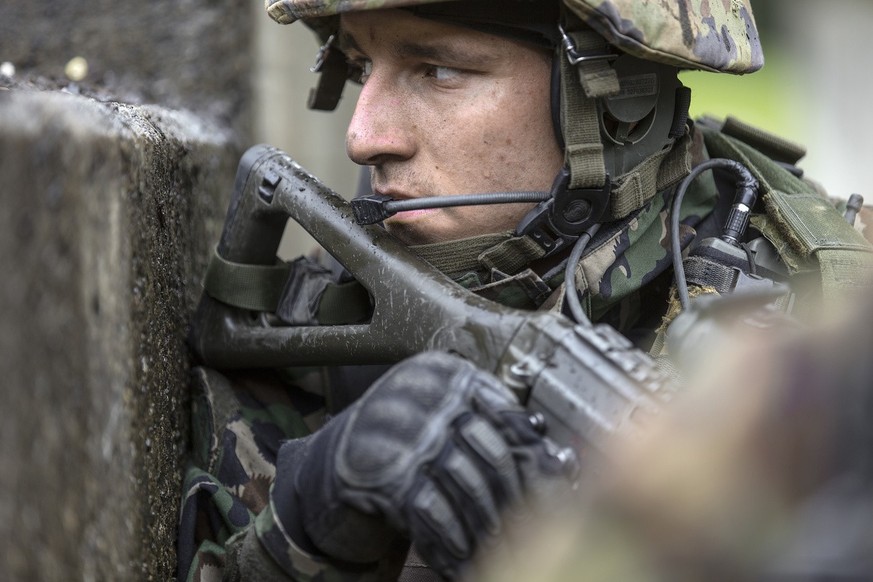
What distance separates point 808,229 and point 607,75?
50cm

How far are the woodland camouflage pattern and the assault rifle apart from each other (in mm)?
354

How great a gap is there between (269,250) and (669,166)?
805mm

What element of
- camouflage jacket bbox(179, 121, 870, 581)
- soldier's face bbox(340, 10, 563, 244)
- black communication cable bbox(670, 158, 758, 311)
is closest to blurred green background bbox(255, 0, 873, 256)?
black communication cable bbox(670, 158, 758, 311)

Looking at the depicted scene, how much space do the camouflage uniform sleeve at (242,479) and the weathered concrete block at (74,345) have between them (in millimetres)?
155

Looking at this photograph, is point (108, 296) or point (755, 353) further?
point (108, 296)

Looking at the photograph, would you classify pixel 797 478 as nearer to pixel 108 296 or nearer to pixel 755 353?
pixel 755 353

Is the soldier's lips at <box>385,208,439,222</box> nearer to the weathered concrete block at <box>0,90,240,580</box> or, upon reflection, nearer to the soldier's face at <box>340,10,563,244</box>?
the soldier's face at <box>340,10,563,244</box>

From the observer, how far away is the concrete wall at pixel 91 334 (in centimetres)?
111

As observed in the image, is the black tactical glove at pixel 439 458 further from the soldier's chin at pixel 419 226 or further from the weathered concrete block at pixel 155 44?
the weathered concrete block at pixel 155 44

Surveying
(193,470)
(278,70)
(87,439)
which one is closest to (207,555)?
(193,470)

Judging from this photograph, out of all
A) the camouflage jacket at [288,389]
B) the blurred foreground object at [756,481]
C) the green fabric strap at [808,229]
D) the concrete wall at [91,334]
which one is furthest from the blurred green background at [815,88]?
the blurred foreground object at [756,481]

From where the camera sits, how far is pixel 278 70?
320 cm

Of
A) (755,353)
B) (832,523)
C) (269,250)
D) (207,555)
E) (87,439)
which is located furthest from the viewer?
(269,250)

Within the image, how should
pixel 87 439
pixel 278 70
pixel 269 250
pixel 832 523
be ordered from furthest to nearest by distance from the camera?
1. pixel 278 70
2. pixel 269 250
3. pixel 87 439
4. pixel 832 523
